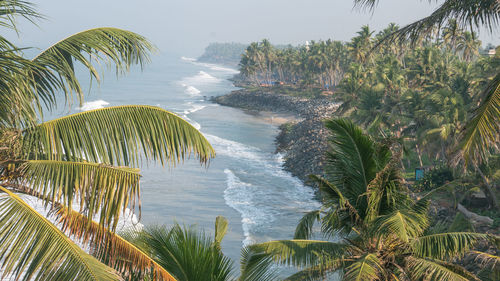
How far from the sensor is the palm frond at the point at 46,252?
4009 mm

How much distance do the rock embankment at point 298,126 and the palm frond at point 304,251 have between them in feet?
6.44

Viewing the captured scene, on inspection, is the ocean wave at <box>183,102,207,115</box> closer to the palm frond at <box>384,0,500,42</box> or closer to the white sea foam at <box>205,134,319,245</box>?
the white sea foam at <box>205,134,319,245</box>

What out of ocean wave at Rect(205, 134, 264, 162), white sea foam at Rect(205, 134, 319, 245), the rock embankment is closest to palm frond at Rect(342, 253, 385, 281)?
the rock embankment

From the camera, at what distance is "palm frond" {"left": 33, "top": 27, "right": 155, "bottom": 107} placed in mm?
5938

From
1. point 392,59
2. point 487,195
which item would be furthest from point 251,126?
point 487,195

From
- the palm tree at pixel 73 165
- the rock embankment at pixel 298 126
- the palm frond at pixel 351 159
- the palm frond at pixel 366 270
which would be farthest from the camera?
the rock embankment at pixel 298 126

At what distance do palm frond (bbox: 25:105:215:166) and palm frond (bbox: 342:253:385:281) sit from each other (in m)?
2.94

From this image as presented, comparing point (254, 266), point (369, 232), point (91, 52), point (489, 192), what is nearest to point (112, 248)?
point (91, 52)

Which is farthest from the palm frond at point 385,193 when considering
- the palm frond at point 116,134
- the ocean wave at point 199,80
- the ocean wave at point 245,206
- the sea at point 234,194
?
the ocean wave at point 199,80

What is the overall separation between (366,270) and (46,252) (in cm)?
442

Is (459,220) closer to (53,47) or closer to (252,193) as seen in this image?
(53,47)

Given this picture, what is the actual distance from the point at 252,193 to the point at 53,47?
25361 mm

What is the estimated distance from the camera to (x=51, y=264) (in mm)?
4031

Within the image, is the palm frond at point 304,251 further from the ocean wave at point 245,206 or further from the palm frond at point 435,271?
the ocean wave at point 245,206
